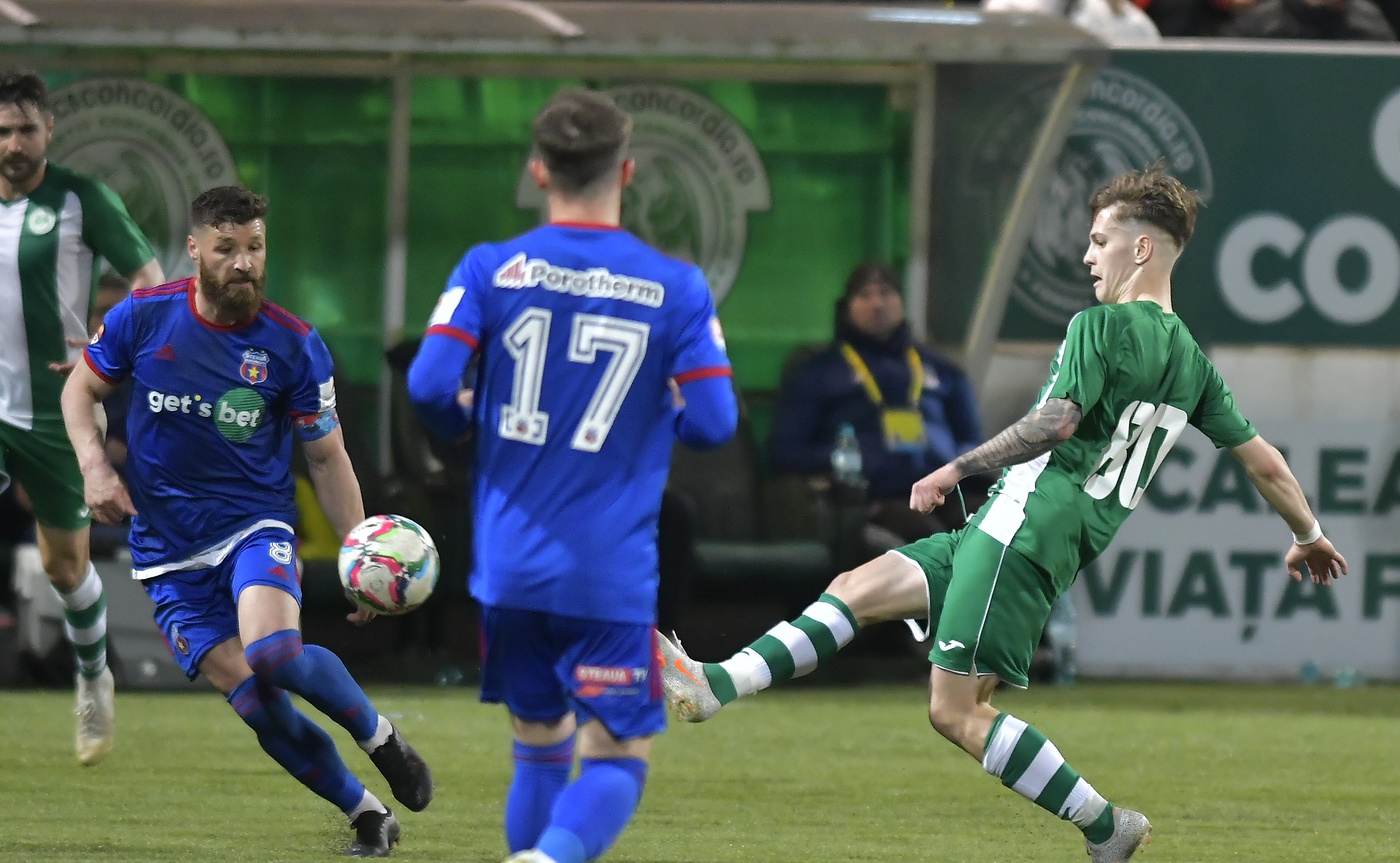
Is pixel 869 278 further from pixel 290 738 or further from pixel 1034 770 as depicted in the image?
pixel 290 738

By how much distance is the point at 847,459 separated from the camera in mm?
10539

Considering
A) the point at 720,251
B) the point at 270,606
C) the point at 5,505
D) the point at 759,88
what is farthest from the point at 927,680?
the point at 270,606

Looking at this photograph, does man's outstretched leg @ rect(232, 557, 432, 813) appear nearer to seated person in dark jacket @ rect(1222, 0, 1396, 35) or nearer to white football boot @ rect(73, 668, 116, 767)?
white football boot @ rect(73, 668, 116, 767)

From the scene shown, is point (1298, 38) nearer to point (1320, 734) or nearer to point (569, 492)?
point (1320, 734)

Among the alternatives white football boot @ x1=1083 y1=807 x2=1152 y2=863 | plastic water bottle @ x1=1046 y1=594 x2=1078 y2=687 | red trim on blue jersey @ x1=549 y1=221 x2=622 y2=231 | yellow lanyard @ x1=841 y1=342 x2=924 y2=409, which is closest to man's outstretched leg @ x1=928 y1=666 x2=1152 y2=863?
white football boot @ x1=1083 y1=807 x2=1152 y2=863

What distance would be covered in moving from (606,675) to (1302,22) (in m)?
8.50

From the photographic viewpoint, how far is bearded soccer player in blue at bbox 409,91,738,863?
4.16 m

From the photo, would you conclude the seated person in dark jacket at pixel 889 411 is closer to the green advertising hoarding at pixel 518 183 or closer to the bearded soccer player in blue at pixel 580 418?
the green advertising hoarding at pixel 518 183

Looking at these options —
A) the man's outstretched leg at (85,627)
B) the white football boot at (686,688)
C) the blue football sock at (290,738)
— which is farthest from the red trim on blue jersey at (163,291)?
the man's outstretched leg at (85,627)

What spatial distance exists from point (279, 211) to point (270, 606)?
243 inches

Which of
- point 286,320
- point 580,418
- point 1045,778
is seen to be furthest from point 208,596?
point 1045,778

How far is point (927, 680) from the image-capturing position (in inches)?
445

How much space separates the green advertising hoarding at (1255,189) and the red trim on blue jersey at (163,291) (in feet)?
20.7

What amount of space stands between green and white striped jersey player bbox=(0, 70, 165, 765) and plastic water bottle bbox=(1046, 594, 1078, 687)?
529cm
